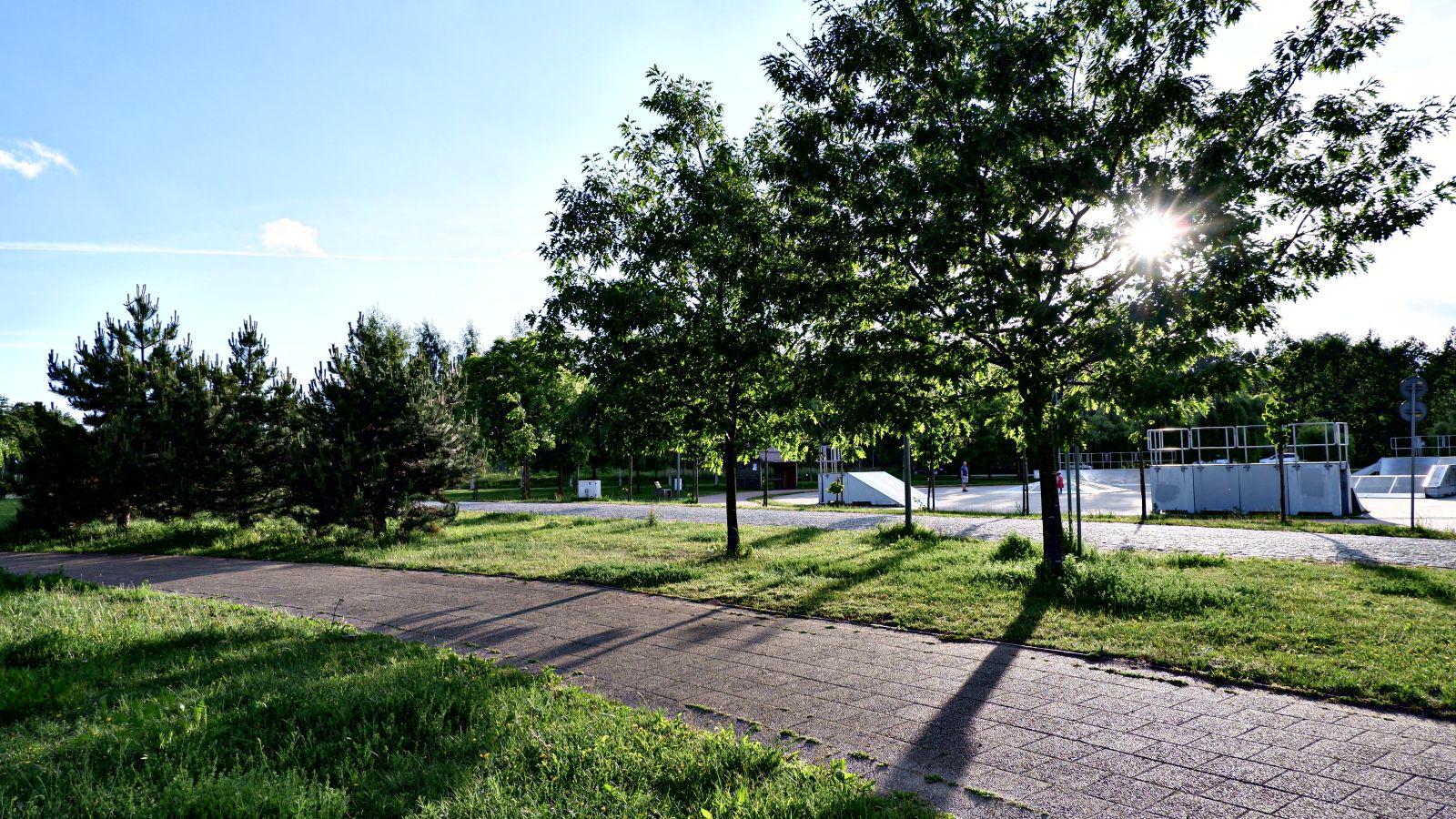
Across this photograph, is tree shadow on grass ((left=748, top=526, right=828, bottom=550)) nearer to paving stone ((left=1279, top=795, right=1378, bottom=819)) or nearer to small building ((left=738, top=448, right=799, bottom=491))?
paving stone ((left=1279, top=795, right=1378, bottom=819))

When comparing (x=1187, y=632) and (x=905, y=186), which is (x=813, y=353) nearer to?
(x=905, y=186)

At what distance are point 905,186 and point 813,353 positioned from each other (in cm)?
251

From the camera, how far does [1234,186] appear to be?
23.6 ft

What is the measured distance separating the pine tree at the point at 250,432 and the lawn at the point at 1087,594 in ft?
10.9

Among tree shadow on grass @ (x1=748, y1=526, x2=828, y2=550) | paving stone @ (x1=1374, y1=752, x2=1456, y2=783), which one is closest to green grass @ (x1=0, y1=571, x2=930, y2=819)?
paving stone @ (x1=1374, y1=752, x2=1456, y2=783)

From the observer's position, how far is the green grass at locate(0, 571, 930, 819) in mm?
3648

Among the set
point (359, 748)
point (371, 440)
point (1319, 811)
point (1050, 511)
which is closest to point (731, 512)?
point (1050, 511)

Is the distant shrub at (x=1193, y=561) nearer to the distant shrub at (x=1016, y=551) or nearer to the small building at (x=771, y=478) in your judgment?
the distant shrub at (x=1016, y=551)

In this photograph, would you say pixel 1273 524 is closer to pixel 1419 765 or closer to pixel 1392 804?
pixel 1419 765

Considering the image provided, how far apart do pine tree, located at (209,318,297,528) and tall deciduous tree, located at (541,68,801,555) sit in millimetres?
9255

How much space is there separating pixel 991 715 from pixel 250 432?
18.6 metres

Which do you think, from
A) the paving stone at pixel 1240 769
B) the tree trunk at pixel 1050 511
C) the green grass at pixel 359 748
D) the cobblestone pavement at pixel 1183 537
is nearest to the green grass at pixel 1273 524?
the cobblestone pavement at pixel 1183 537

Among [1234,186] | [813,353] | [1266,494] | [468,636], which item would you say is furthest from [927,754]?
[1266,494]

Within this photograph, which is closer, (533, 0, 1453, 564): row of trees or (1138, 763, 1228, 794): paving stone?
(1138, 763, 1228, 794): paving stone
